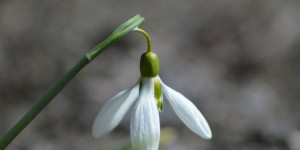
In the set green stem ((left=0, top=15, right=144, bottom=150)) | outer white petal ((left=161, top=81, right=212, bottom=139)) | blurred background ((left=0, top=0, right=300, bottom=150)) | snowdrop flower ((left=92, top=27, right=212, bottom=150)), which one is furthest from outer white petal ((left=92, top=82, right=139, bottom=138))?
blurred background ((left=0, top=0, right=300, bottom=150))

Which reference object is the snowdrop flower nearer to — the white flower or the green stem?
the white flower

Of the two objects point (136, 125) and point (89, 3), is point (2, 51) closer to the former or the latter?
point (89, 3)

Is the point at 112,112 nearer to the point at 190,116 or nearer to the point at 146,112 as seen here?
the point at 146,112

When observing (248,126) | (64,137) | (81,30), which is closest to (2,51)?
(81,30)

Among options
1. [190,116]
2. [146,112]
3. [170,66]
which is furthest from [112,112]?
[170,66]

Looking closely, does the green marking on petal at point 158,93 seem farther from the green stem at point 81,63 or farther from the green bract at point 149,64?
the green stem at point 81,63

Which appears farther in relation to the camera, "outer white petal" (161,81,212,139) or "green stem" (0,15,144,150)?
"outer white petal" (161,81,212,139)

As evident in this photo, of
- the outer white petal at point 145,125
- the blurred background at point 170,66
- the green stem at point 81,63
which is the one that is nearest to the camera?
the green stem at point 81,63

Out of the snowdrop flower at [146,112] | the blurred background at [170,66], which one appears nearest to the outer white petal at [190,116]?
the snowdrop flower at [146,112]

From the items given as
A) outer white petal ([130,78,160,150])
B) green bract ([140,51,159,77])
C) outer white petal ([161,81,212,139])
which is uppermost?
green bract ([140,51,159,77])
